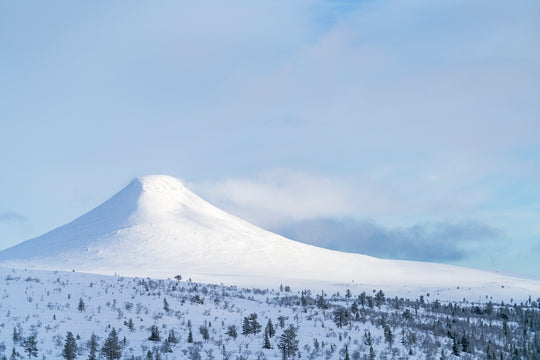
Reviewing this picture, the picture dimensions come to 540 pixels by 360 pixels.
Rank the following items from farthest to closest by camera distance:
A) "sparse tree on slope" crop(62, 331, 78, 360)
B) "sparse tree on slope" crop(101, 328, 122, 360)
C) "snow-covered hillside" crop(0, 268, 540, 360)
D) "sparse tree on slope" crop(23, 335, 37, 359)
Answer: "snow-covered hillside" crop(0, 268, 540, 360)
"sparse tree on slope" crop(101, 328, 122, 360)
"sparse tree on slope" crop(23, 335, 37, 359)
"sparse tree on slope" crop(62, 331, 78, 360)

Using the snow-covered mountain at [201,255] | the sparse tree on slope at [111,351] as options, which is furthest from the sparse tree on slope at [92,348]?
the snow-covered mountain at [201,255]

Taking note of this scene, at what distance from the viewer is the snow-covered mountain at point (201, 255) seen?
52.8 m

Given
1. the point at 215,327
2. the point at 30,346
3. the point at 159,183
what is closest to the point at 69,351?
the point at 30,346

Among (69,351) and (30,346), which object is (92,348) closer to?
(69,351)

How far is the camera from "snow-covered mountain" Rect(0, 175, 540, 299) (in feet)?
173

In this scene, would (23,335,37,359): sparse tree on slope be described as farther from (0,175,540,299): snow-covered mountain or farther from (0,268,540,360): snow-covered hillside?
(0,175,540,299): snow-covered mountain

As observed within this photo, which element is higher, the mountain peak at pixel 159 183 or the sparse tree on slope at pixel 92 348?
the mountain peak at pixel 159 183

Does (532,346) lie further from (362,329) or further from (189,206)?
(189,206)

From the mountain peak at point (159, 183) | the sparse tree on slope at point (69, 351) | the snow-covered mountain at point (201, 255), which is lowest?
the sparse tree on slope at point (69, 351)

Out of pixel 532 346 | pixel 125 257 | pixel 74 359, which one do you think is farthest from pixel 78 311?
pixel 125 257

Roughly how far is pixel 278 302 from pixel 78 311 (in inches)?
526

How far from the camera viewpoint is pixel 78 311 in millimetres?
21969

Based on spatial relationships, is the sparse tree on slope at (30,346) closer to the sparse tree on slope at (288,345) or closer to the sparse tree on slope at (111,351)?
the sparse tree on slope at (111,351)

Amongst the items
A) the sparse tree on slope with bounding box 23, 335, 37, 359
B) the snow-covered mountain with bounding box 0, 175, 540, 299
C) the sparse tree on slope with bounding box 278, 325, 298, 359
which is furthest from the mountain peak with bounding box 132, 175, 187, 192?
the sparse tree on slope with bounding box 23, 335, 37, 359
